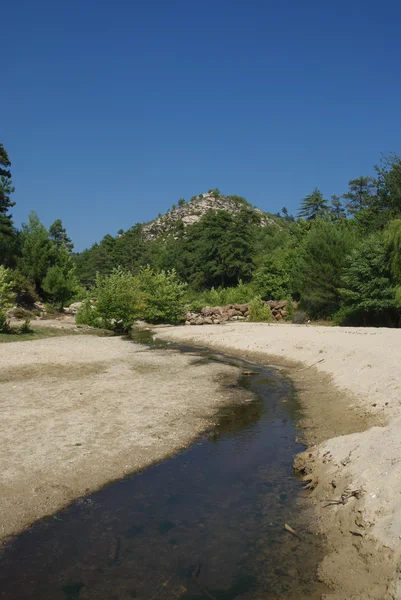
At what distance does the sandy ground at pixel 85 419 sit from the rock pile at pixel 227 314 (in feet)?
80.2

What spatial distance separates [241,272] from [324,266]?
35920 millimetres

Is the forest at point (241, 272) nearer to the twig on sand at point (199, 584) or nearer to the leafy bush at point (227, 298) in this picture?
the leafy bush at point (227, 298)

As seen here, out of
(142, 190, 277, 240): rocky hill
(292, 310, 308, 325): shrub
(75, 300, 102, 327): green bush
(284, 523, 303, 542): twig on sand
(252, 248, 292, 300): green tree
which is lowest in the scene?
(284, 523, 303, 542): twig on sand

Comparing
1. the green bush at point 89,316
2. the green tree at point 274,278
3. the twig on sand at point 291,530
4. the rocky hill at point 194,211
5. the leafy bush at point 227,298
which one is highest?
the rocky hill at point 194,211

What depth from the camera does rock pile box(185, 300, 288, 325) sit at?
4481cm

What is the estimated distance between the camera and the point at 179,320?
4456 cm

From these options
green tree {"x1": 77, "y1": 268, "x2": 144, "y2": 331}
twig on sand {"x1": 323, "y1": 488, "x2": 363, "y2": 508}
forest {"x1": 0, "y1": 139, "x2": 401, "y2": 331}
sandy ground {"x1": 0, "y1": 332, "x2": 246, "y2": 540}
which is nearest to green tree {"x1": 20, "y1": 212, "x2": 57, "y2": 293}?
forest {"x1": 0, "y1": 139, "x2": 401, "y2": 331}

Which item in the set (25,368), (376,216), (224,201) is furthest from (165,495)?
(224,201)

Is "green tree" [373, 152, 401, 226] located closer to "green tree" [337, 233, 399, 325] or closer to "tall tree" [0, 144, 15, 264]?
"green tree" [337, 233, 399, 325]

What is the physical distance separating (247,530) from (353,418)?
5.86m

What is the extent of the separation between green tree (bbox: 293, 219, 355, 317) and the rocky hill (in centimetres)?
11060

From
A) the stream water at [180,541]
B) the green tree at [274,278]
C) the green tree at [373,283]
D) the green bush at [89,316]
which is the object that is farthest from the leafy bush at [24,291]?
the stream water at [180,541]

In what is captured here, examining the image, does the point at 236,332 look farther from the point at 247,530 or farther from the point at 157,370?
the point at 247,530

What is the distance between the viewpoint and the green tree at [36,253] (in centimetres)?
5159
